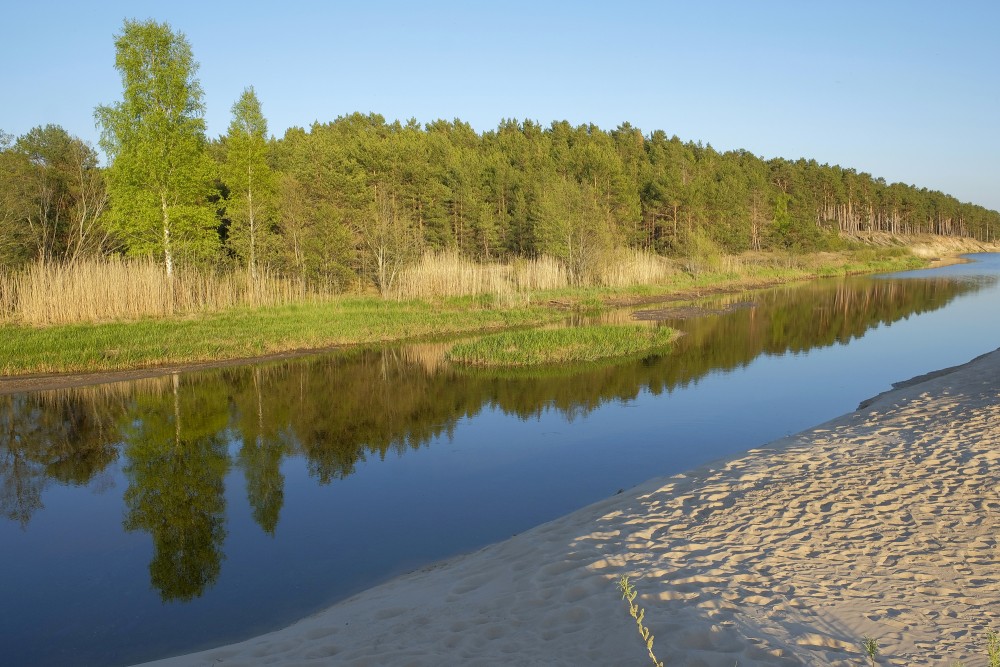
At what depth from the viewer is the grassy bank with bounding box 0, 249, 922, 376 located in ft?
59.1

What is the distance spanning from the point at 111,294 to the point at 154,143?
718cm

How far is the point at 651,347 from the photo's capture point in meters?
22.2

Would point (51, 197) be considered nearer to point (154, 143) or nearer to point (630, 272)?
point (154, 143)

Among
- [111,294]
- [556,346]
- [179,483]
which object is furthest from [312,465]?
[111,294]

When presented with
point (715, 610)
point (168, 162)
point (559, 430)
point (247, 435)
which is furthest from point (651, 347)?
point (168, 162)

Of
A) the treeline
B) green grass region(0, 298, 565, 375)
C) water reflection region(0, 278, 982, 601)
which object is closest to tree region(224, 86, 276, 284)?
the treeline

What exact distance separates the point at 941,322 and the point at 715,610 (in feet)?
94.4

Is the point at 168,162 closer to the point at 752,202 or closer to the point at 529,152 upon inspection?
the point at 529,152

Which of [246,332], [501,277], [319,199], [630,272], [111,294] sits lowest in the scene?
[246,332]

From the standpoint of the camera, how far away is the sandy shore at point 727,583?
4578 mm

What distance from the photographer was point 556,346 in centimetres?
2086

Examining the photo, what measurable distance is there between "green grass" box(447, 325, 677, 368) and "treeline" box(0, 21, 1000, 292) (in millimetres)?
10977

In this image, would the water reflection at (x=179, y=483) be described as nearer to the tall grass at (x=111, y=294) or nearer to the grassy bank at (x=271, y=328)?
the grassy bank at (x=271, y=328)

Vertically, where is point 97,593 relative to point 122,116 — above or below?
below
